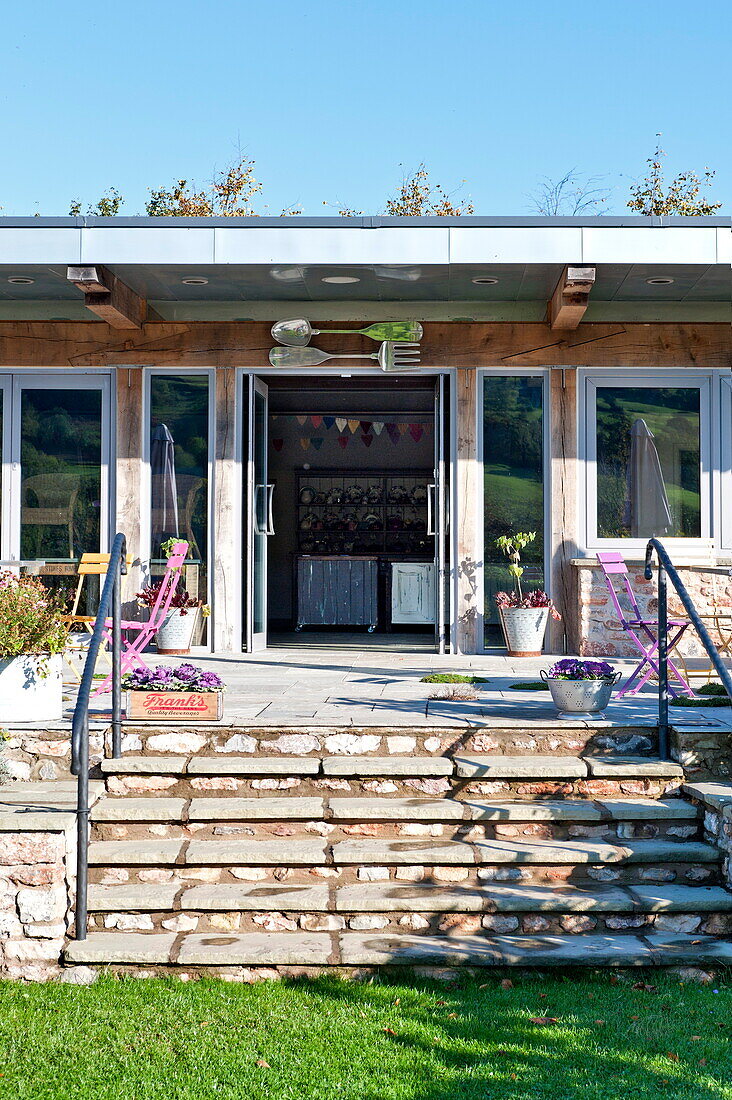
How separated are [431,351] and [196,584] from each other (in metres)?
2.69

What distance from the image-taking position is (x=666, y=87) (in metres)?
18.9

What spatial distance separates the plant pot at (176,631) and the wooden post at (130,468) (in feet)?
1.28

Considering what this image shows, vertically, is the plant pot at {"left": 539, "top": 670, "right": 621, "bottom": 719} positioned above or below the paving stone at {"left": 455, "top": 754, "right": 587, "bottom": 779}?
above

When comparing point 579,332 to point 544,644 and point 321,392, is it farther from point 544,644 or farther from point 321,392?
point 321,392

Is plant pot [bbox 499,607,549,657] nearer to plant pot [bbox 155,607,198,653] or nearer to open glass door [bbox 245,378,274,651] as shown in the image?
open glass door [bbox 245,378,274,651]

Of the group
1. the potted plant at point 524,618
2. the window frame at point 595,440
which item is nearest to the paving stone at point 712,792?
the potted plant at point 524,618

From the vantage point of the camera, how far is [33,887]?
3953 mm

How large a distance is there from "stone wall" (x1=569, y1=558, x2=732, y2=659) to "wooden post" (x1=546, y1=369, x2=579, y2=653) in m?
0.25

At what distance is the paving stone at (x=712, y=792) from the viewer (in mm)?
4250

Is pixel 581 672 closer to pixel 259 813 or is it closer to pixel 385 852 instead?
pixel 385 852

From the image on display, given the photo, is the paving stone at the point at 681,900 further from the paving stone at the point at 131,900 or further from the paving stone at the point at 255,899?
the paving stone at the point at 131,900

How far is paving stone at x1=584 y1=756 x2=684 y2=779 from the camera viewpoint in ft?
15.2

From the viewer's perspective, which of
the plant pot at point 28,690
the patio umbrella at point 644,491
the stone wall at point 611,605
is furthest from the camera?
the patio umbrella at point 644,491

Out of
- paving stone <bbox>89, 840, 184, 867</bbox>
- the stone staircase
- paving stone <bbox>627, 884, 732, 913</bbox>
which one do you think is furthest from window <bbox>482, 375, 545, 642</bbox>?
paving stone <bbox>89, 840, 184, 867</bbox>
